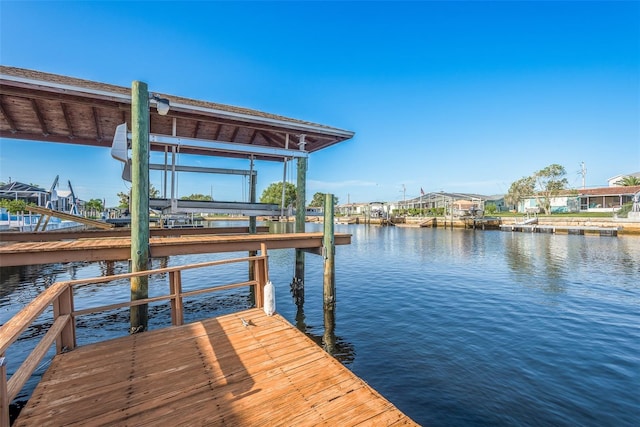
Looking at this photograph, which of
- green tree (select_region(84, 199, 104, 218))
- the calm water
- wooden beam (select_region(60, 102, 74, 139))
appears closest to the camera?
the calm water

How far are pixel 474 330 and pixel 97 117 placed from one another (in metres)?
14.4

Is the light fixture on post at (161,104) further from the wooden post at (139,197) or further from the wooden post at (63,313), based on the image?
the wooden post at (63,313)

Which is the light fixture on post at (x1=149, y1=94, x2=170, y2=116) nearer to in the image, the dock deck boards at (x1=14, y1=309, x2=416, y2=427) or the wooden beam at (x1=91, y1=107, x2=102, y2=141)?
the wooden beam at (x1=91, y1=107, x2=102, y2=141)

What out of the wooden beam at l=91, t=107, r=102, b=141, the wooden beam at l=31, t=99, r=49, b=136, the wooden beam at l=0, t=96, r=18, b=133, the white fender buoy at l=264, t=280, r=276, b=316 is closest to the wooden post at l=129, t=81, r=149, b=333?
the white fender buoy at l=264, t=280, r=276, b=316

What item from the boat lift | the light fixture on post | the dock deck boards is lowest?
the dock deck boards

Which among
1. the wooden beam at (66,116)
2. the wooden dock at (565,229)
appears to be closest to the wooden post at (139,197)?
the wooden beam at (66,116)

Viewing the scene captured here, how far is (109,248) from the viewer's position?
7.04 meters

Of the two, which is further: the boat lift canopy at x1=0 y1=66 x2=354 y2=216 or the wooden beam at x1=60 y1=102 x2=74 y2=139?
the wooden beam at x1=60 y1=102 x2=74 y2=139

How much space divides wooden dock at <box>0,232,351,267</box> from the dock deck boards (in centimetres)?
257

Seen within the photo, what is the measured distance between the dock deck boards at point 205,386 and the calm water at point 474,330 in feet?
8.84

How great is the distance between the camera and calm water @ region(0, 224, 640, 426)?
5773mm

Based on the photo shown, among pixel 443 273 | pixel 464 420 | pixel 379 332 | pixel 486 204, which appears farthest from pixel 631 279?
pixel 486 204

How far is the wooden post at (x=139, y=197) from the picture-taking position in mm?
7086

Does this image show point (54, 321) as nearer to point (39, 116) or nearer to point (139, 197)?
point (139, 197)
